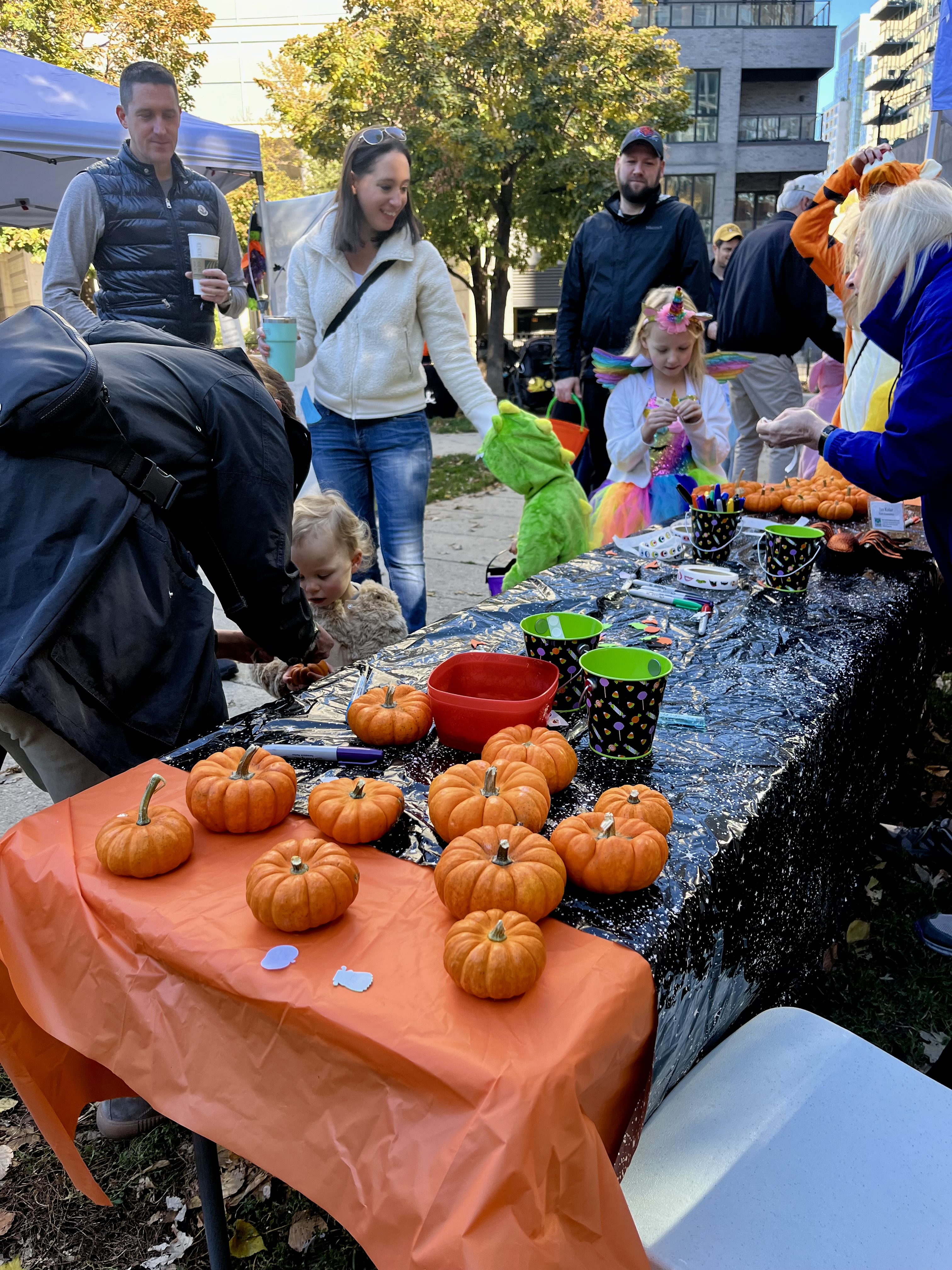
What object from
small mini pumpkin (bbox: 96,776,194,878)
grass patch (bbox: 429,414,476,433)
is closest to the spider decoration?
small mini pumpkin (bbox: 96,776,194,878)

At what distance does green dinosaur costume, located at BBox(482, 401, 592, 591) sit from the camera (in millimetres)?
3619

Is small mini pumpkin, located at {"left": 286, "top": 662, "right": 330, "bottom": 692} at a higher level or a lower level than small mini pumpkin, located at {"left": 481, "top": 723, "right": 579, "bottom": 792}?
lower

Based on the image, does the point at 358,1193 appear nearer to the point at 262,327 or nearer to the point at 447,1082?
the point at 447,1082

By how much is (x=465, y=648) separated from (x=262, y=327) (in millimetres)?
2252

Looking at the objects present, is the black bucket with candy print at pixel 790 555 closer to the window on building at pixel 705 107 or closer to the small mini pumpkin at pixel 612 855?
the small mini pumpkin at pixel 612 855

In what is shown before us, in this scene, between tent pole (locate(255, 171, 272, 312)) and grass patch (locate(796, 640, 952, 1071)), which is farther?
tent pole (locate(255, 171, 272, 312))

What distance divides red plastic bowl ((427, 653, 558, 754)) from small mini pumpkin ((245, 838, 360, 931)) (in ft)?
1.61

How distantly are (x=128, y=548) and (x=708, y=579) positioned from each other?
1766mm

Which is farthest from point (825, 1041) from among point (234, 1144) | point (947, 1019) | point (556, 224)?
point (556, 224)

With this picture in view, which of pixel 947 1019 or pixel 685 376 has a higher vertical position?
pixel 685 376

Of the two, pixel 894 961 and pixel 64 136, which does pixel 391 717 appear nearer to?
pixel 894 961

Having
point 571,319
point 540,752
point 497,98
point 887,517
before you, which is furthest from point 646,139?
point 497,98

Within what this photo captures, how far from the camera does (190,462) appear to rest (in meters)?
1.98

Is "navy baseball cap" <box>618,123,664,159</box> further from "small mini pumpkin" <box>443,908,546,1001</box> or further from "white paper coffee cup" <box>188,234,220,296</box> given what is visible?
"small mini pumpkin" <box>443,908,546,1001</box>
